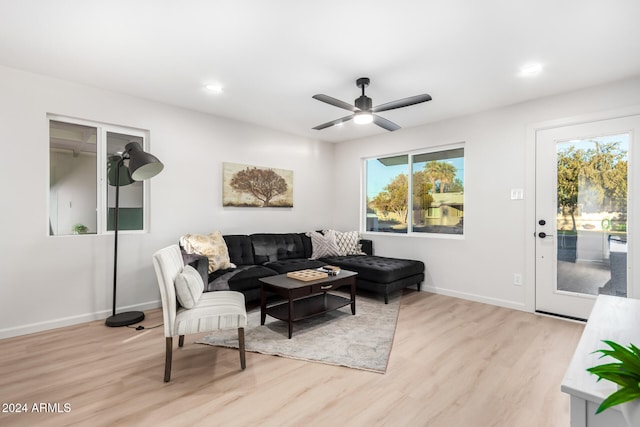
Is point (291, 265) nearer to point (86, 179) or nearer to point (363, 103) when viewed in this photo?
point (363, 103)

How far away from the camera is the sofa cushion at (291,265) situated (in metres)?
4.10

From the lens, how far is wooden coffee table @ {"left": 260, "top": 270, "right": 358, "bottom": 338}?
9.82 ft

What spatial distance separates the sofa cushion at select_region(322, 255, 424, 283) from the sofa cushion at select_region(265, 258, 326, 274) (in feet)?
0.95

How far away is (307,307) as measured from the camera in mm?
3377

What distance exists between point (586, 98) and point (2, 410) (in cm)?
558

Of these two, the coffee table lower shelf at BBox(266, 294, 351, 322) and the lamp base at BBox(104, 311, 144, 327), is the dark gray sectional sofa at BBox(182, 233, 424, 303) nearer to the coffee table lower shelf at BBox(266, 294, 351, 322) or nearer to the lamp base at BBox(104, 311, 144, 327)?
the coffee table lower shelf at BBox(266, 294, 351, 322)

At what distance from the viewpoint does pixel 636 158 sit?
122 inches

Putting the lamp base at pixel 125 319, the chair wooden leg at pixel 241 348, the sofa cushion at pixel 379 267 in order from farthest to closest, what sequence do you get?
the sofa cushion at pixel 379 267 < the lamp base at pixel 125 319 < the chair wooden leg at pixel 241 348

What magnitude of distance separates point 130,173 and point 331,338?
8.40 ft

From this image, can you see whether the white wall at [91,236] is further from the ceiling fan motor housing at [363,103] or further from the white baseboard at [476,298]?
the white baseboard at [476,298]

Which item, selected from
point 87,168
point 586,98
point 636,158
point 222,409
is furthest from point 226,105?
point 636,158

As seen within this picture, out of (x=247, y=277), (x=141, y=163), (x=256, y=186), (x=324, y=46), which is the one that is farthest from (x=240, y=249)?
(x=324, y=46)

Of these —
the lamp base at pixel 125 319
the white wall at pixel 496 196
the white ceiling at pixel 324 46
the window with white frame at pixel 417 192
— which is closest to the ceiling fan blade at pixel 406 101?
the white ceiling at pixel 324 46

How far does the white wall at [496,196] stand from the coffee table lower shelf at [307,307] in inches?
71.4
